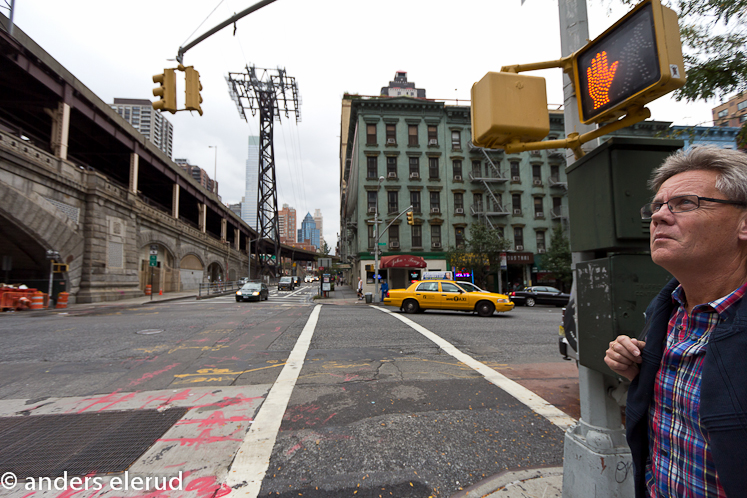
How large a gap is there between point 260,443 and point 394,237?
29.6 m

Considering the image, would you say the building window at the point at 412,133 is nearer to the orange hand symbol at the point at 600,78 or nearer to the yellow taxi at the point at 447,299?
the yellow taxi at the point at 447,299

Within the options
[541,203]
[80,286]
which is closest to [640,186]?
[80,286]

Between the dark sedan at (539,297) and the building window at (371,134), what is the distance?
19431 mm

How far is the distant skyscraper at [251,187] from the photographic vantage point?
149750 mm

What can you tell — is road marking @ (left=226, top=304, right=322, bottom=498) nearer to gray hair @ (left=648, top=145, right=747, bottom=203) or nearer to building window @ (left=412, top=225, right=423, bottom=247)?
gray hair @ (left=648, top=145, right=747, bottom=203)

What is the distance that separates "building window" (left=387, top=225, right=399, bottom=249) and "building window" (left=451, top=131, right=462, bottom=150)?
10165 mm

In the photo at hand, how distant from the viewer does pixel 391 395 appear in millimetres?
4559

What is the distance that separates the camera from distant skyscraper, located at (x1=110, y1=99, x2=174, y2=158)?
96.2m

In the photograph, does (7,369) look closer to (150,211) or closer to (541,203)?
(150,211)

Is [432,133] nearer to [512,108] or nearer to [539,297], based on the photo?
[539,297]

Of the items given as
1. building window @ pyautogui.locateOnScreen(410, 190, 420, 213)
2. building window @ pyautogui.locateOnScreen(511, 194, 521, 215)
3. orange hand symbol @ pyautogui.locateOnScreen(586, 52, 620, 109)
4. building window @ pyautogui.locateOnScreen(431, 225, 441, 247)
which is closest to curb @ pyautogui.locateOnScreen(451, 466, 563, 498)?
orange hand symbol @ pyautogui.locateOnScreen(586, 52, 620, 109)

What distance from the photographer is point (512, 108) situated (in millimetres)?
2281

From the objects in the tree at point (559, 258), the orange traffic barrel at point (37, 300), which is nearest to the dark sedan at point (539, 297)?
the tree at point (559, 258)

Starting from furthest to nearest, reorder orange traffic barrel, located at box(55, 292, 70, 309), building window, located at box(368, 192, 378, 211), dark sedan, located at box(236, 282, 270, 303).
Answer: building window, located at box(368, 192, 378, 211), dark sedan, located at box(236, 282, 270, 303), orange traffic barrel, located at box(55, 292, 70, 309)
